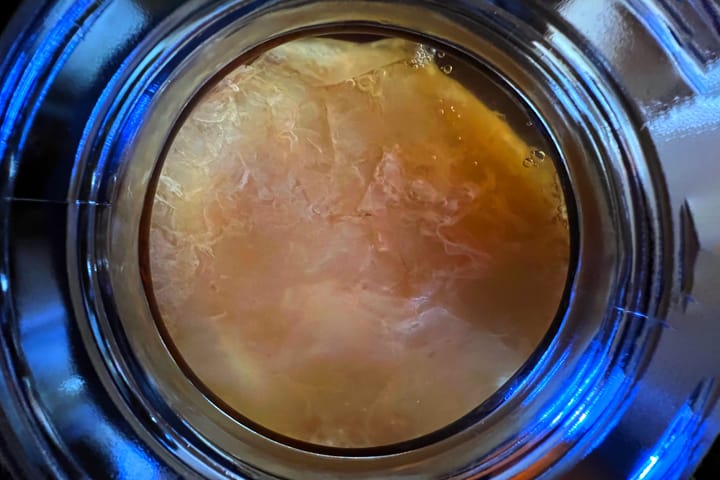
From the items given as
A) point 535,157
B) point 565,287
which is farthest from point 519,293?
point 535,157

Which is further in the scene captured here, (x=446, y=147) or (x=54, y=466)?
(x=446, y=147)

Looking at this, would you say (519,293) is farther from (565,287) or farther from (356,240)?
(356,240)

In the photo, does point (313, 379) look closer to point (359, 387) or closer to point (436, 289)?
point (359, 387)

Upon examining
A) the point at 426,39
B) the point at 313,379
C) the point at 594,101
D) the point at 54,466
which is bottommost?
the point at 54,466

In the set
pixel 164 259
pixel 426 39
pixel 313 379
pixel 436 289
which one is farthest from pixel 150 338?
pixel 426 39

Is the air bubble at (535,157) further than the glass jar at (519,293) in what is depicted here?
Yes
